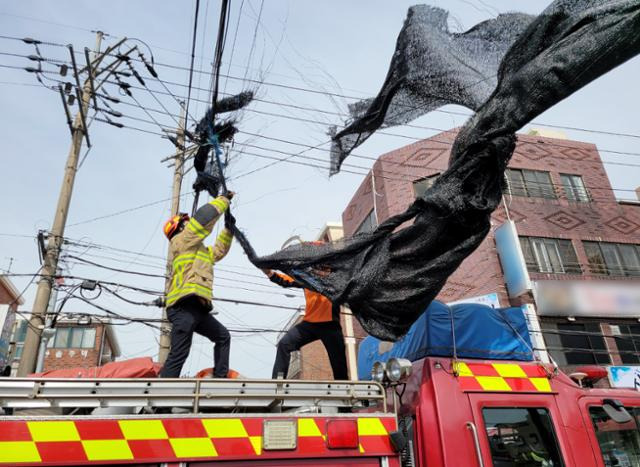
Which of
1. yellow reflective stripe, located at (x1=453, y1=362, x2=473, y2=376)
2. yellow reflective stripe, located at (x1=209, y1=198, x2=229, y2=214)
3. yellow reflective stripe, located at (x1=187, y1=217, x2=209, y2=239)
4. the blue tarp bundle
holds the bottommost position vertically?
yellow reflective stripe, located at (x1=453, y1=362, x2=473, y2=376)

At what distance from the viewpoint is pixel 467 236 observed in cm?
351

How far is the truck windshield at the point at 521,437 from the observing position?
3.19 m

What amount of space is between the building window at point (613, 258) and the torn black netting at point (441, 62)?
17739 millimetres

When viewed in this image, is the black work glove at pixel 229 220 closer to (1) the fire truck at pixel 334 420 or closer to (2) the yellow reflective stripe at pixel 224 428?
(1) the fire truck at pixel 334 420

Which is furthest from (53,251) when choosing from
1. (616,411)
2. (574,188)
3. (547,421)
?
(574,188)

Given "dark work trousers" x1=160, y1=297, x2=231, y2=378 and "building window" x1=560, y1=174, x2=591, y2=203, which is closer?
"dark work trousers" x1=160, y1=297, x2=231, y2=378

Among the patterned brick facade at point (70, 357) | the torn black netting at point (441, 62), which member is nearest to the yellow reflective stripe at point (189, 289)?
the torn black netting at point (441, 62)

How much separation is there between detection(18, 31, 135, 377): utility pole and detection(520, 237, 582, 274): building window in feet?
52.2

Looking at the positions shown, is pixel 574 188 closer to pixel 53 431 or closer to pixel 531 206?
pixel 531 206

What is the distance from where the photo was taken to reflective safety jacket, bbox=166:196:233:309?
397 cm

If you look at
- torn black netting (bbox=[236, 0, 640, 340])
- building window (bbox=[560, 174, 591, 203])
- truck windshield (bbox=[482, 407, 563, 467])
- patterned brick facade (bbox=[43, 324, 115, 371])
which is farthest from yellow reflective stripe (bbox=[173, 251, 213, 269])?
patterned brick facade (bbox=[43, 324, 115, 371])

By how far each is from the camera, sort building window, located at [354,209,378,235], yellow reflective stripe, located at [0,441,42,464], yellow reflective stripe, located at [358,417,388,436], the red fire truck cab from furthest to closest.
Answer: building window, located at [354,209,378,235] < the red fire truck cab < yellow reflective stripe, located at [358,417,388,436] < yellow reflective stripe, located at [0,441,42,464]

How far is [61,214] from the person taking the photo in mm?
10672

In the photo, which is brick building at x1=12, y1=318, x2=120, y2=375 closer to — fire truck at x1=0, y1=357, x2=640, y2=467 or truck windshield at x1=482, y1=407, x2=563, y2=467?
fire truck at x1=0, y1=357, x2=640, y2=467
